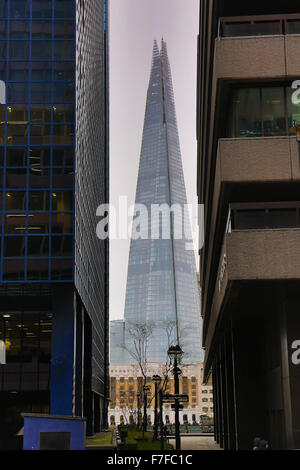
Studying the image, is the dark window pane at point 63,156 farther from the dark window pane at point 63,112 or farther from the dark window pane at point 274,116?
the dark window pane at point 274,116

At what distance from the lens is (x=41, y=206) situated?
59.8 metres

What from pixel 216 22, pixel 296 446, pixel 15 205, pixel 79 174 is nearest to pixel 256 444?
pixel 296 446

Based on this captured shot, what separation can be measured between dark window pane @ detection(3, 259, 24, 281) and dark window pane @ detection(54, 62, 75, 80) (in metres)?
17.6

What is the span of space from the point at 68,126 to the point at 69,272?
1345 centimetres

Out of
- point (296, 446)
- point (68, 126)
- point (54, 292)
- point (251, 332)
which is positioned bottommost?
point (296, 446)

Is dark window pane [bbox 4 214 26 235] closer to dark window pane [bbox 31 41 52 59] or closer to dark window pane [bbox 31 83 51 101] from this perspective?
dark window pane [bbox 31 83 51 101]

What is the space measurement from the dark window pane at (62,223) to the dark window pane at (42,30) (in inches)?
696

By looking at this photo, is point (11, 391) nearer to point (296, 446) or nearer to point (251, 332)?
point (251, 332)

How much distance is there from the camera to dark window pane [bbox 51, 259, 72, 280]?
57688mm

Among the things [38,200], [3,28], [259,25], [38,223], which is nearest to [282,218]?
[259,25]

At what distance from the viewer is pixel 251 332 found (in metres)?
40.5

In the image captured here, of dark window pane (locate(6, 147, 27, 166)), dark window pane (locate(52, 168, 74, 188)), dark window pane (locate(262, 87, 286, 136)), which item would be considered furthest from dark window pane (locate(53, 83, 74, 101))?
dark window pane (locate(262, 87, 286, 136))

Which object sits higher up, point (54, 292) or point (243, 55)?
point (243, 55)

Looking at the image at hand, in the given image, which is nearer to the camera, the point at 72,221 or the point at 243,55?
the point at 243,55
